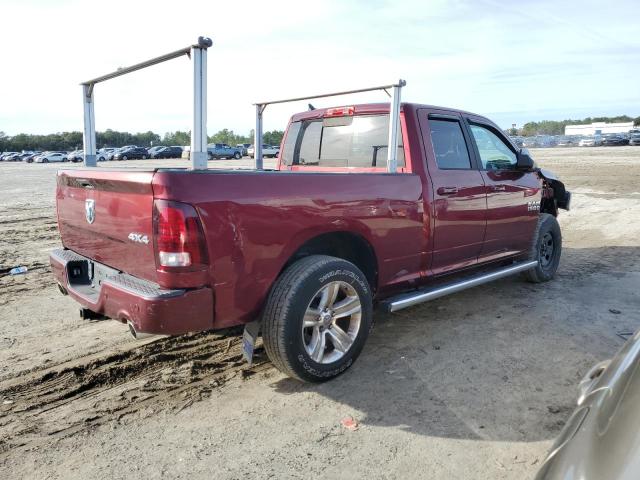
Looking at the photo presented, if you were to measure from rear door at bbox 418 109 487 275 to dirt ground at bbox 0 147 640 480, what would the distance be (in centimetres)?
69

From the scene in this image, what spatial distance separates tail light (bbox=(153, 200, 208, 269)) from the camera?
284 centimetres

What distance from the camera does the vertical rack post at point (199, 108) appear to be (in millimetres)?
2979

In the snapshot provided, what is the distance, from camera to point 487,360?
13.1ft

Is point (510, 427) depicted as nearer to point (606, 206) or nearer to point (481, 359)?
point (481, 359)

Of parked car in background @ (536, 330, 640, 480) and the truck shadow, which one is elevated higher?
parked car in background @ (536, 330, 640, 480)

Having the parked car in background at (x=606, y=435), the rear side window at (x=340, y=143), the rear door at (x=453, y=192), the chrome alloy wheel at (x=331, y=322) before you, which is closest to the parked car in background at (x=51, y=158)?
the rear side window at (x=340, y=143)

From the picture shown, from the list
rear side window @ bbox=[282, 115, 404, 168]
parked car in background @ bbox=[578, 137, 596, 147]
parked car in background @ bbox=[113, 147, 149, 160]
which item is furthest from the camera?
parked car in background @ bbox=[578, 137, 596, 147]

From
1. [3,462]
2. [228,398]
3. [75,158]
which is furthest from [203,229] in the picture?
[75,158]

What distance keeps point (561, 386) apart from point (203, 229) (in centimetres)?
266

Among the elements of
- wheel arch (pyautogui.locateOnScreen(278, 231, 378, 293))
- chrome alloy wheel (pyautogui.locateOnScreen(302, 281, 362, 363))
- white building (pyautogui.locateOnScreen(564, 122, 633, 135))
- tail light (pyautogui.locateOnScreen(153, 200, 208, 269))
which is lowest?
chrome alloy wheel (pyautogui.locateOnScreen(302, 281, 362, 363))

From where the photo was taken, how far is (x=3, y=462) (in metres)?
2.76

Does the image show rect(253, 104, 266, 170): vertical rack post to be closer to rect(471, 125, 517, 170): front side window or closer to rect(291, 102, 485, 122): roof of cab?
rect(291, 102, 485, 122): roof of cab

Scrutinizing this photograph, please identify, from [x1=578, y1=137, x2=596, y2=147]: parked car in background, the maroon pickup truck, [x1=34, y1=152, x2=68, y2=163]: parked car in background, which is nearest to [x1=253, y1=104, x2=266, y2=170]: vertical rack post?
the maroon pickup truck

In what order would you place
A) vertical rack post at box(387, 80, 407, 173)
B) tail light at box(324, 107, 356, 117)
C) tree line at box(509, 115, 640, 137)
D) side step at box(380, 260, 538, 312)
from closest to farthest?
side step at box(380, 260, 538, 312)
vertical rack post at box(387, 80, 407, 173)
tail light at box(324, 107, 356, 117)
tree line at box(509, 115, 640, 137)
